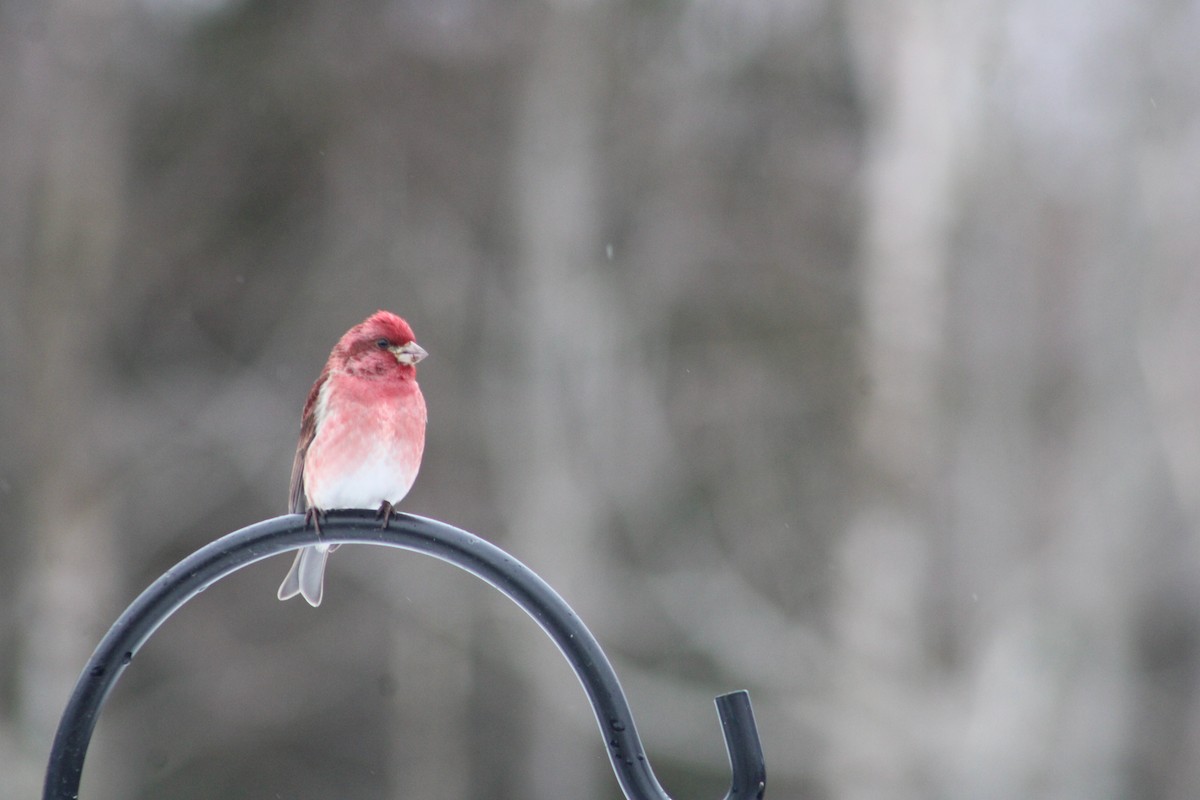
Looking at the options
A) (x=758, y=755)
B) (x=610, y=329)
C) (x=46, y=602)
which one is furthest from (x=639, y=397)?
(x=758, y=755)

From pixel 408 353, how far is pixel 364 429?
0.20 m

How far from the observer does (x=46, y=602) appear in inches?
271

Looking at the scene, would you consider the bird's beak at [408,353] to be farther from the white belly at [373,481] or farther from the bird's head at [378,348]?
the white belly at [373,481]

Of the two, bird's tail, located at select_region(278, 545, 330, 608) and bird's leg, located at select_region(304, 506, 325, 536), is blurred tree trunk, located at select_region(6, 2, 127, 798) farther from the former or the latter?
bird's leg, located at select_region(304, 506, 325, 536)

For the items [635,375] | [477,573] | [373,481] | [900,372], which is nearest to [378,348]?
[373,481]

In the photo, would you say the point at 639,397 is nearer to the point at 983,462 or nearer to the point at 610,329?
the point at 610,329

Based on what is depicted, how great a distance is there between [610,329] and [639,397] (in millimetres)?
527

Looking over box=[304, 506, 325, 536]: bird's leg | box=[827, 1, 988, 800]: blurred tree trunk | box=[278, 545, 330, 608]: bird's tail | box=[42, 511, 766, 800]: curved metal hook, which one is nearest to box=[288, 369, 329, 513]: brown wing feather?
box=[278, 545, 330, 608]: bird's tail

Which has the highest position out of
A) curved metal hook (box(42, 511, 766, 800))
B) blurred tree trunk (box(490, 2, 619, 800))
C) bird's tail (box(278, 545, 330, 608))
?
blurred tree trunk (box(490, 2, 619, 800))

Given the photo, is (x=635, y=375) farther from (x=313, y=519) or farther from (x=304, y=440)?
(x=313, y=519)

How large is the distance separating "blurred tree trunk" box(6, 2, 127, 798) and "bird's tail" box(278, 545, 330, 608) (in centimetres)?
492

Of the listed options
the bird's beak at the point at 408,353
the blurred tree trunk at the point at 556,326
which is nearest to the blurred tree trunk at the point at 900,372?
the blurred tree trunk at the point at 556,326

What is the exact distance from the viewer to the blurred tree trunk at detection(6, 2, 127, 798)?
6.90 meters

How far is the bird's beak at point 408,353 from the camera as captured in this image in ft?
8.23
